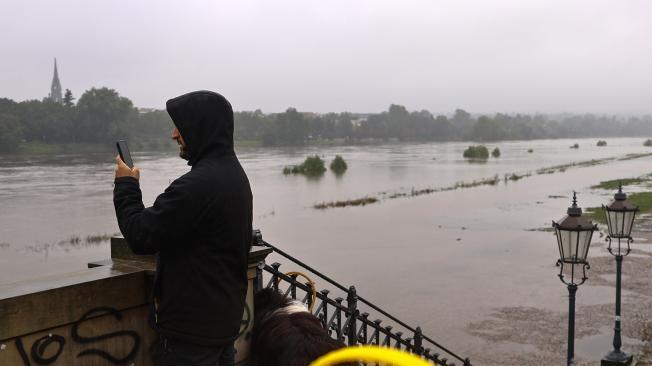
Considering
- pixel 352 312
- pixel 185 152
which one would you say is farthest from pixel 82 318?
pixel 352 312

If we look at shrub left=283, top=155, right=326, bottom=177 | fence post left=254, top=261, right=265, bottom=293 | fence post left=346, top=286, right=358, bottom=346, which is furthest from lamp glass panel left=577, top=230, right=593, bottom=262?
shrub left=283, top=155, right=326, bottom=177

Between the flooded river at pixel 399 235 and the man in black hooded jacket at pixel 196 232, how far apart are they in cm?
1057

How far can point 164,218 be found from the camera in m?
2.70

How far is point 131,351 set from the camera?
3395mm

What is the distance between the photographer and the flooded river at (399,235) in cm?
1659

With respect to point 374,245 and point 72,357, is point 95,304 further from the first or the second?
point 374,245

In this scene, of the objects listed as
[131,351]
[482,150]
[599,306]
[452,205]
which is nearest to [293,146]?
[482,150]

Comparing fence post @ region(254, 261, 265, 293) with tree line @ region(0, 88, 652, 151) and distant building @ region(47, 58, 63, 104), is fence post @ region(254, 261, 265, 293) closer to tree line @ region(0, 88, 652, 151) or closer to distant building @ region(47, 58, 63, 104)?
tree line @ region(0, 88, 652, 151)

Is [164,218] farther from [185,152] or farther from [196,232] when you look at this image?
[185,152]

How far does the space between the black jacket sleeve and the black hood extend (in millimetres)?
207

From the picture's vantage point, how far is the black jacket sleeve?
A: 8.88 ft

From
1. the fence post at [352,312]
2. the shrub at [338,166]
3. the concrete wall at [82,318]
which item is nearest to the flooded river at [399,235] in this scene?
the fence post at [352,312]

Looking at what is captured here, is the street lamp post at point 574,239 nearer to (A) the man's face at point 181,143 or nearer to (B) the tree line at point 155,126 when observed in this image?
(A) the man's face at point 181,143

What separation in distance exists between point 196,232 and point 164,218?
17 cm
